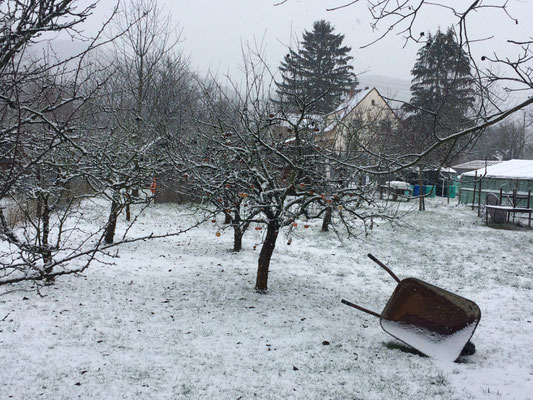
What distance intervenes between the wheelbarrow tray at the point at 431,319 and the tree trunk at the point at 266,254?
98.4 inches

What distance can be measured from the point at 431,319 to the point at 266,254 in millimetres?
3180

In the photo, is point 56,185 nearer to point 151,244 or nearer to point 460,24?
point 151,244

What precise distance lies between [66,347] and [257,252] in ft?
21.1

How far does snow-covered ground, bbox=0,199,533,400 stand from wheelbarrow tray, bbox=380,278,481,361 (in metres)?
0.21

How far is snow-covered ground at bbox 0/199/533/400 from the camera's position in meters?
4.10

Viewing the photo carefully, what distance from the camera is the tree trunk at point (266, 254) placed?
699 cm

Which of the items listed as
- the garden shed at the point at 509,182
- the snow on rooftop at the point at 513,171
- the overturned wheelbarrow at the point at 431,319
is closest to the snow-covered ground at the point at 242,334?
the overturned wheelbarrow at the point at 431,319

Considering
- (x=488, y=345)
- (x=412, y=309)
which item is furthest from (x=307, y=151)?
(x=488, y=345)

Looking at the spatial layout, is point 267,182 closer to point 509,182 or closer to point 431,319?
point 431,319

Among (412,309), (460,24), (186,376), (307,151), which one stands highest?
(460,24)

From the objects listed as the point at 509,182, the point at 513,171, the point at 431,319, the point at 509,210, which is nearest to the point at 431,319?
the point at 431,319

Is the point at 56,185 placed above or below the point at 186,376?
above

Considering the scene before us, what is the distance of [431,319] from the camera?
496cm

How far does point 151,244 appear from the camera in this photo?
35.6ft
